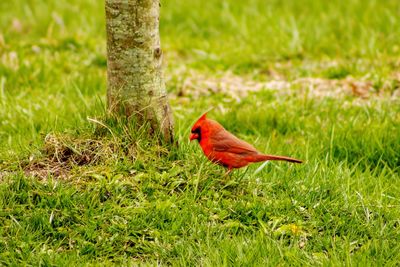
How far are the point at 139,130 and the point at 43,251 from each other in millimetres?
1106

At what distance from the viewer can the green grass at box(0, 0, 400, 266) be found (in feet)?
12.5

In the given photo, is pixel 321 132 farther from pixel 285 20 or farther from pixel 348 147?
pixel 285 20

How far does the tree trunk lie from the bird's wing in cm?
31

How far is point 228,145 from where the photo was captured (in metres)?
4.45

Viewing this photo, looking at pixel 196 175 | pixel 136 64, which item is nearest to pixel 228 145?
pixel 196 175

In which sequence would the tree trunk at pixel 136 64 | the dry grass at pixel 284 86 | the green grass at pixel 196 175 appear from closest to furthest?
the green grass at pixel 196 175, the tree trunk at pixel 136 64, the dry grass at pixel 284 86

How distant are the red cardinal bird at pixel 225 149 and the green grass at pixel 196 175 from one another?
75mm

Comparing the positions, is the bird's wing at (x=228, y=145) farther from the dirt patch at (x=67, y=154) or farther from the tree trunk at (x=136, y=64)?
the dirt patch at (x=67, y=154)

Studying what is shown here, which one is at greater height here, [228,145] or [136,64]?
[136,64]

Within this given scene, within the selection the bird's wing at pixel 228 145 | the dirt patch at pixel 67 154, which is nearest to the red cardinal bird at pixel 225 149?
the bird's wing at pixel 228 145

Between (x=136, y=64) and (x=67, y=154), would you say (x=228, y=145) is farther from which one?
(x=67, y=154)

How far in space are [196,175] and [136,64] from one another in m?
0.76

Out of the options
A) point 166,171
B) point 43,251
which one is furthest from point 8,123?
point 43,251

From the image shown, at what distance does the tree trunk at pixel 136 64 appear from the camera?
4.36 m
